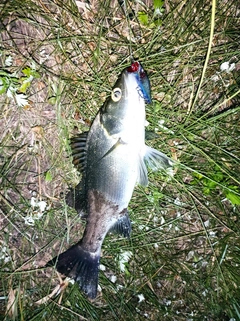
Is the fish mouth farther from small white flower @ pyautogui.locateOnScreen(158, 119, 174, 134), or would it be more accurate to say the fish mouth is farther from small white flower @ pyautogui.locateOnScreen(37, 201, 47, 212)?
small white flower @ pyautogui.locateOnScreen(37, 201, 47, 212)

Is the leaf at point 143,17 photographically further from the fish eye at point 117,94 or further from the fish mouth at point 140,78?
the fish eye at point 117,94

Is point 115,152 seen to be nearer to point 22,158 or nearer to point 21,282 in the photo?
point 22,158

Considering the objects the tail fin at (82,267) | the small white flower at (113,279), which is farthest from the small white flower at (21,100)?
the small white flower at (113,279)

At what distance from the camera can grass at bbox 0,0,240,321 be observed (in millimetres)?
2143

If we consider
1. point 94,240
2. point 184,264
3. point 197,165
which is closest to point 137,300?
point 184,264

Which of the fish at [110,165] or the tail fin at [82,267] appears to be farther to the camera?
the tail fin at [82,267]

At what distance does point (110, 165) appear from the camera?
190 cm

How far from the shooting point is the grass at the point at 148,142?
2.14 m

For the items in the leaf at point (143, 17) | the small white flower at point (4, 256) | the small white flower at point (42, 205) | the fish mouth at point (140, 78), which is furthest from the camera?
the small white flower at point (4, 256)

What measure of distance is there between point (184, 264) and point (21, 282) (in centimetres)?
143

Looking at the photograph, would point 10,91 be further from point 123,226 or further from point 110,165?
point 123,226

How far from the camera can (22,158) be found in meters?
2.48

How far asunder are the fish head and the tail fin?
96 cm

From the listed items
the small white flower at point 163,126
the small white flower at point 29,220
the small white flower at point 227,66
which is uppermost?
the small white flower at point 227,66
